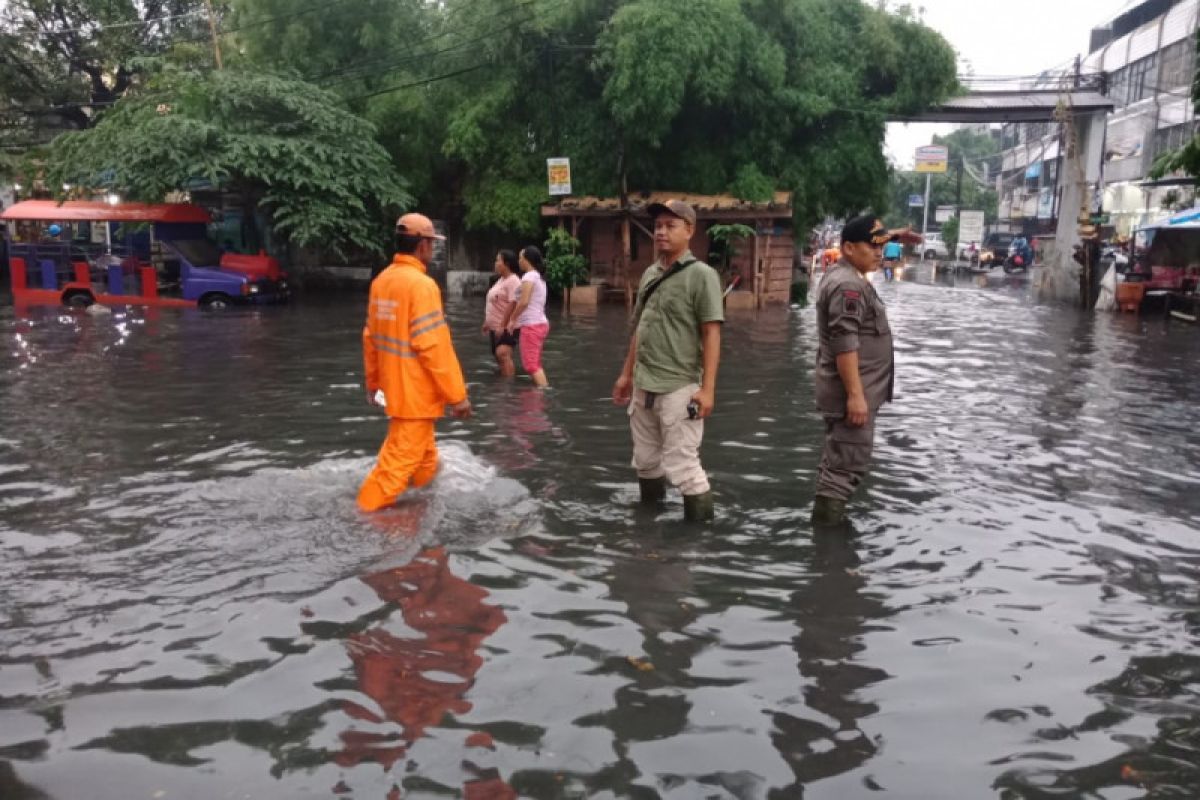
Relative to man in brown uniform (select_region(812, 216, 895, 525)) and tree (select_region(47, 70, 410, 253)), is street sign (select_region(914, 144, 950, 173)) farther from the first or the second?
man in brown uniform (select_region(812, 216, 895, 525))

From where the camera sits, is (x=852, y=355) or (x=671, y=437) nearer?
(x=852, y=355)

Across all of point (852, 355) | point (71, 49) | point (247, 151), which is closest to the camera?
point (852, 355)

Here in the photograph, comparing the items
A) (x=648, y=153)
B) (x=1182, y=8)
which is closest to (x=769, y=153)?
(x=648, y=153)

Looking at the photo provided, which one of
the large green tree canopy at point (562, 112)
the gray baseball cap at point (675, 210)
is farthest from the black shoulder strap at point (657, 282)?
the large green tree canopy at point (562, 112)

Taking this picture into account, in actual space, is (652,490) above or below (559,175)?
below

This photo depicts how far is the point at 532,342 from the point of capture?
10.5 meters

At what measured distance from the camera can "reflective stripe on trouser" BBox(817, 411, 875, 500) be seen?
5.29 m

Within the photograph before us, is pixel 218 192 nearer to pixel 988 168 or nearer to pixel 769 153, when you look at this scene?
pixel 769 153

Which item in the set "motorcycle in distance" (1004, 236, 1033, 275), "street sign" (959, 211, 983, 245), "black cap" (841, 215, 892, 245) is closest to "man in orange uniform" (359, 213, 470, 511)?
"black cap" (841, 215, 892, 245)

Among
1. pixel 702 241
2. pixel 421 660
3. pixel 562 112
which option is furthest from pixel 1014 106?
pixel 421 660

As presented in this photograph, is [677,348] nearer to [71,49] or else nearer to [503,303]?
[503,303]

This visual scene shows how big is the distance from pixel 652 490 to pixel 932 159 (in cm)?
5619

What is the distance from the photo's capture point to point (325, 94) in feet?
76.6

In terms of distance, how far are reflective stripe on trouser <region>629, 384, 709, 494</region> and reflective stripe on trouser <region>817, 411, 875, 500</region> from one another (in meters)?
0.68
